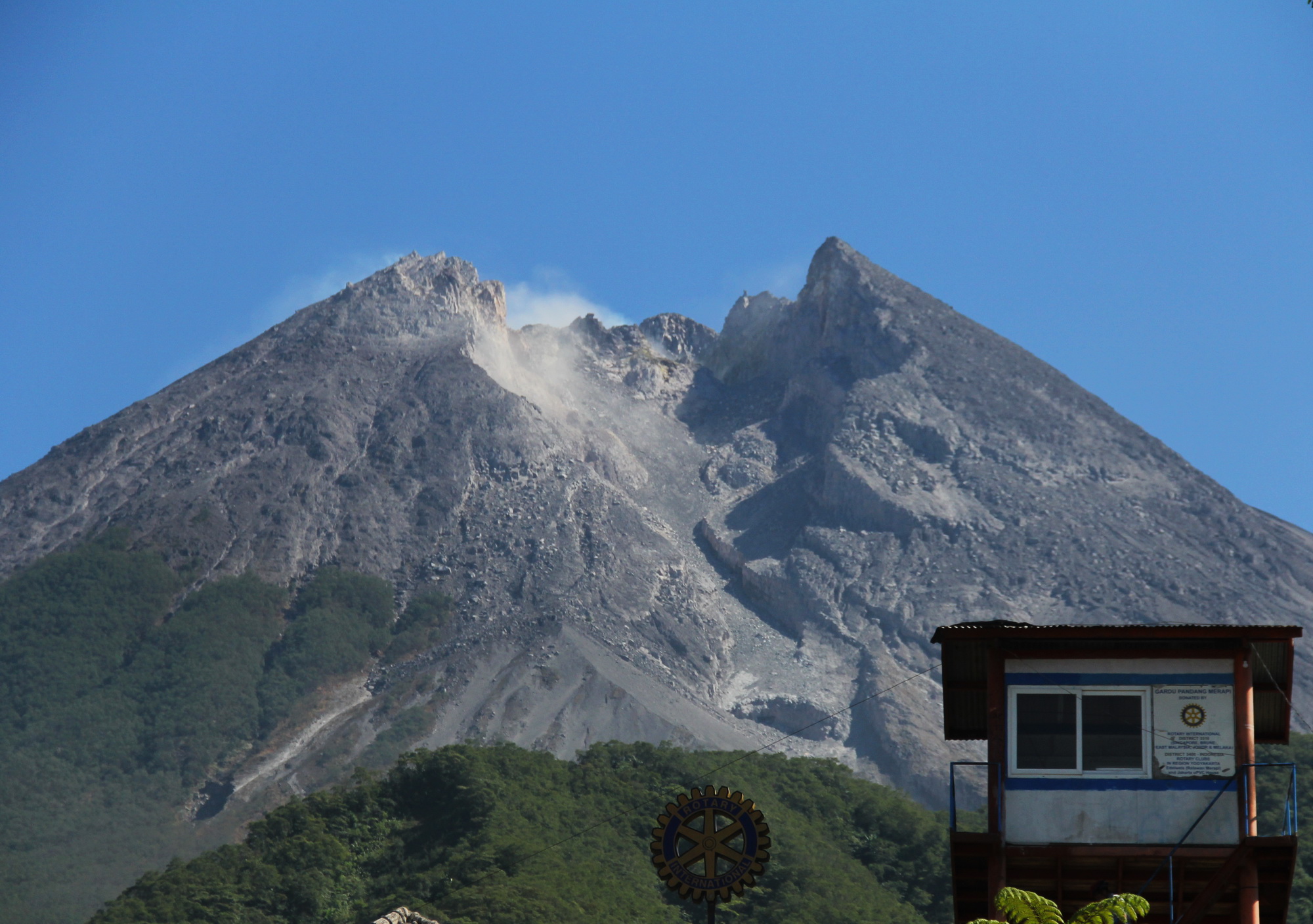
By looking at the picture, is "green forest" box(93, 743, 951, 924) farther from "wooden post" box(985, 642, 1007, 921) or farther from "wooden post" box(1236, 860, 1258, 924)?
"wooden post" box(1236, 860, 1258, 924)

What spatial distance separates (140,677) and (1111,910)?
540 ft

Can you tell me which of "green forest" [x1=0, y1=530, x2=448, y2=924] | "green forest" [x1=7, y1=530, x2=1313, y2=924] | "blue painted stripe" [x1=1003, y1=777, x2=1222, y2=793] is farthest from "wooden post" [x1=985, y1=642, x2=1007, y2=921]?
"green forest" [x1=0, y1=530, x2=448, y2=924]

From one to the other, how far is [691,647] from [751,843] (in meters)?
146

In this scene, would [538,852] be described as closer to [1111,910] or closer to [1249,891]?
[1249,891]

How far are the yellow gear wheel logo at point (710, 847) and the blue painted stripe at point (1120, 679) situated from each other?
4.71 m

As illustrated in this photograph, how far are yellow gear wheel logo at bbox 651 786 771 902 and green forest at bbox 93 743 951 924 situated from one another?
146 feet

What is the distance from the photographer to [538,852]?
80500mm

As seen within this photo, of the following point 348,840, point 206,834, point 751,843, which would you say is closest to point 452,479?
point 206,834

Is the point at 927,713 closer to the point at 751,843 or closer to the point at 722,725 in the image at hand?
the point at 722,725

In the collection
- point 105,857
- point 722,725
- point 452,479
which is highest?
point 452,479

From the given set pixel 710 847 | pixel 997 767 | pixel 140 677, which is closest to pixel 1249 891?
pixel 997 767

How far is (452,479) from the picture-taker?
196 m

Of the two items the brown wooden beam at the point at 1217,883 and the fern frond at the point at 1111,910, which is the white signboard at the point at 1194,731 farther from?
the fern frond at the point at 1111,910

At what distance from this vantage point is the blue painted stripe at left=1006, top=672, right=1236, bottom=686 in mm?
22578
